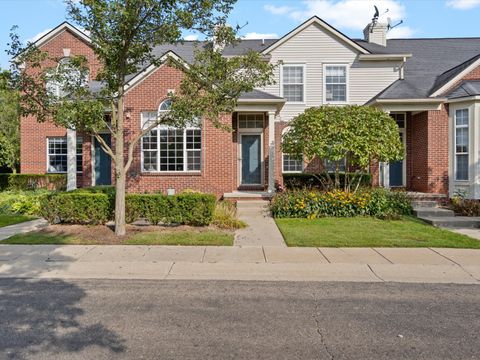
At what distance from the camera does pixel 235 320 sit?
4691 millimetres

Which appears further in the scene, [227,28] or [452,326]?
[227,28]

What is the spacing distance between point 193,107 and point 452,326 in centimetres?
709

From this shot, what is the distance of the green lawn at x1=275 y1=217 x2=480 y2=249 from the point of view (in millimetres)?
8914

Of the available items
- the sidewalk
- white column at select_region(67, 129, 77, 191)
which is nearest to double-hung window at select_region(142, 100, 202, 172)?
white column at select_region(67, 129, 77, 191)

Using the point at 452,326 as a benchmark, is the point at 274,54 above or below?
above

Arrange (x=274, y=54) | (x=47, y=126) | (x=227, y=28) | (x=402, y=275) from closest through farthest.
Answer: (x=402, y=275) < (x=227, y=28) < (x=274, y=54) < (x=47, y=126)

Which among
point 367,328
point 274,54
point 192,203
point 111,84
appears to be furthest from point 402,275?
point 274,54

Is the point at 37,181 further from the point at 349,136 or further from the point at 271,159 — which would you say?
the point at 349,136

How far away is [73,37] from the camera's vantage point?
825 inches

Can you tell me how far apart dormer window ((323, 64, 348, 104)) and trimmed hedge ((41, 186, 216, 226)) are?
406 inches

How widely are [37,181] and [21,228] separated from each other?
32.9 ft

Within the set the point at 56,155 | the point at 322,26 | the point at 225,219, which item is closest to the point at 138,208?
the point at 225,219

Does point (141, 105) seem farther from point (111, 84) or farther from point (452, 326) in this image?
point (452, 326)

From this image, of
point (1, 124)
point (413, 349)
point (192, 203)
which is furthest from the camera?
point (1, 124)
